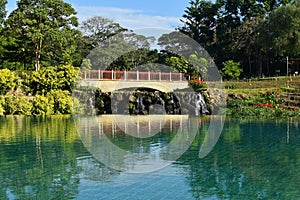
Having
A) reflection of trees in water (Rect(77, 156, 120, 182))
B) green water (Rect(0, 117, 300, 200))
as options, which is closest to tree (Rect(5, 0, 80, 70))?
green water (Rect(0, 117, 300, 200))

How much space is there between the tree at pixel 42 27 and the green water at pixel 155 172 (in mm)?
14961

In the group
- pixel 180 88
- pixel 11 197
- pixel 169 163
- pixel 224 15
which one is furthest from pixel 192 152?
pixel 224 15

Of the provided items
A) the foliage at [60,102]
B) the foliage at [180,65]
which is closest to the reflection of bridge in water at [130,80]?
the foliage at [60,102]

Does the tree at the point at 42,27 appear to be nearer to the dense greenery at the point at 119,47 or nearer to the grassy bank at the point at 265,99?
the dense greenery at the point at 119,47

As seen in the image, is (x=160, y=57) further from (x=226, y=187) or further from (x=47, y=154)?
(x=226, y=187)

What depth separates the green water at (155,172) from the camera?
8719 millimetres

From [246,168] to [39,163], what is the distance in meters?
5.58

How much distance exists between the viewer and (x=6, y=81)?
94.7 feet

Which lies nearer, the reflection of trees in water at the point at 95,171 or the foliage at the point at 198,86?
the reflection of trees in water at the point at 95,171

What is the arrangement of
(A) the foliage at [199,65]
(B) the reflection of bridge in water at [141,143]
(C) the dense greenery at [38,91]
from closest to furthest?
(B) the reflection of bridge in water at [141,143], (C) the dense greenery at [38,91], (A) the foliage at [199,65]

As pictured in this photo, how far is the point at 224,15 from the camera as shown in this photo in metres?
46.1

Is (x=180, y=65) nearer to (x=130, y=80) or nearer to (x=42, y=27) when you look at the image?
(x=130, y=80)

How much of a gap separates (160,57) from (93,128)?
23468mm

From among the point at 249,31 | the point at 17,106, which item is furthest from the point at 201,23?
the point at 17,106
